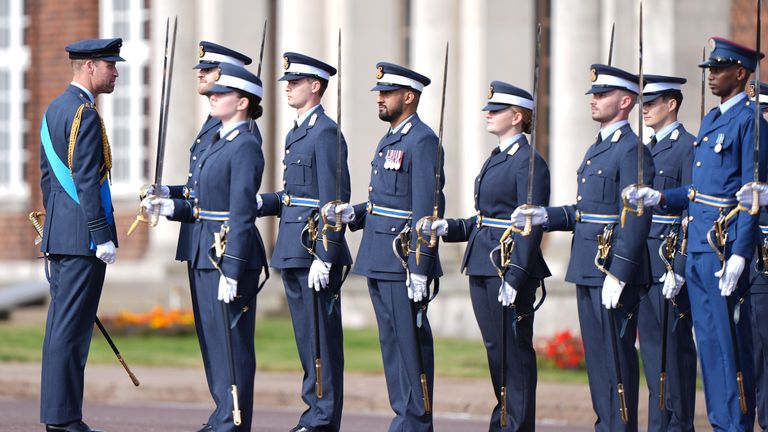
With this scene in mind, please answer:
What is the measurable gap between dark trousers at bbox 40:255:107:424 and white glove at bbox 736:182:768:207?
11.2 ft

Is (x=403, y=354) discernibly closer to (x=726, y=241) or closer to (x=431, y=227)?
(x=431, y=227)

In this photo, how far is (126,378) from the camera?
13.7 metres

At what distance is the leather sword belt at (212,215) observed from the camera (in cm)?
916

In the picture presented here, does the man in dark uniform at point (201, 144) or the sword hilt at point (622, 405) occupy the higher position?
the man in dark uniform at point (201, 144)

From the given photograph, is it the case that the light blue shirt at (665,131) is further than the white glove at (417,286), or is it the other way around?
the light blue shirt at (665,131)

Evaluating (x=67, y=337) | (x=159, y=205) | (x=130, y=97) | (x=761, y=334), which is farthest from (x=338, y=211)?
(x=130, y=97)

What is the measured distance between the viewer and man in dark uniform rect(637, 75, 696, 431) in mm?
9570

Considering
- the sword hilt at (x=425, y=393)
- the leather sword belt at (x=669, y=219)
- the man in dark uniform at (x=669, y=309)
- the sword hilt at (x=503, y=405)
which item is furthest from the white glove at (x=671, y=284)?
the sword hilt at (x=425, y=393)

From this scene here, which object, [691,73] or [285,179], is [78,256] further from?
[691,73]

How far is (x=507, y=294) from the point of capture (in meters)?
9.09

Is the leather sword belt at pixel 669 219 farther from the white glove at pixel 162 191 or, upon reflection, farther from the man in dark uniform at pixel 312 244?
the white glove at pixel 162 191

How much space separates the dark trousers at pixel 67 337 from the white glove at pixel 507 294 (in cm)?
215

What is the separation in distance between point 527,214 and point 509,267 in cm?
37

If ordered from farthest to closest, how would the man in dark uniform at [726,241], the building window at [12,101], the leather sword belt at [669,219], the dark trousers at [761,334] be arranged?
1. the building window at [12,101]
2. the dark trousers at [761,334]
3. the leather sword belt at [669,219]
4. the man in dark uniform at [726,241]
